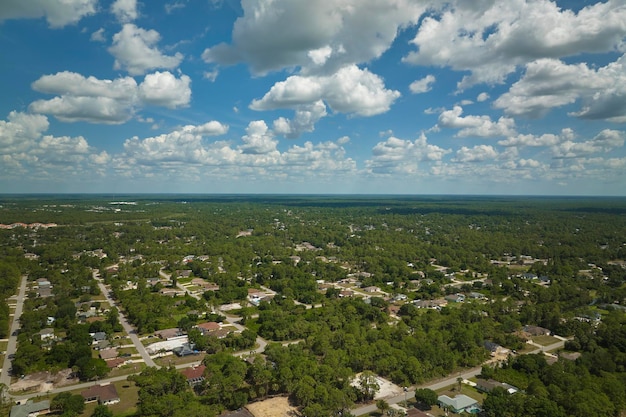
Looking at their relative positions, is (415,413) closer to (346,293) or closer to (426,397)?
(426,397)

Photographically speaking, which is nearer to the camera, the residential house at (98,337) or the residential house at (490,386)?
the residential house at (490,386)

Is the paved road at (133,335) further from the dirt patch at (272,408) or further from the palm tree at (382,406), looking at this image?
the palm tree at (382,406)

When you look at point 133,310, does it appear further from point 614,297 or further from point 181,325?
point 614,297

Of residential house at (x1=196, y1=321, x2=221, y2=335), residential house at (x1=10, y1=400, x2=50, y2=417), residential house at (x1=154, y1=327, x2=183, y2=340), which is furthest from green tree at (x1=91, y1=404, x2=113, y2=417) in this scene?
residential house at (x1=196, y1=321, x2=221, y2=335)

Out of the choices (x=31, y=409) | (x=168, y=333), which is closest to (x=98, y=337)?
(x=168, y=333)

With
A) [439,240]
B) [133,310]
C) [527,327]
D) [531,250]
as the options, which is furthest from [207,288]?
[531,250]

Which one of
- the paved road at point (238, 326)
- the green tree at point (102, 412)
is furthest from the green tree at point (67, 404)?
the paved road at point (238, 326)
